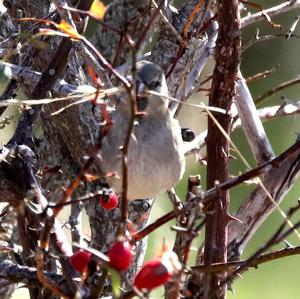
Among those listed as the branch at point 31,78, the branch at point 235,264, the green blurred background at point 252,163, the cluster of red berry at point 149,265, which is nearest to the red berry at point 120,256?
the cluster of red berry at point 149,265

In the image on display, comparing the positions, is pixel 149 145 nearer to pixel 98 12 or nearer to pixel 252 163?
pixel 98 12

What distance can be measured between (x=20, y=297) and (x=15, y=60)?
208 centimetres

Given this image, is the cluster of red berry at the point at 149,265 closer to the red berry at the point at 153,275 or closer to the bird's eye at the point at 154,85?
the red berry at the point at 153,275

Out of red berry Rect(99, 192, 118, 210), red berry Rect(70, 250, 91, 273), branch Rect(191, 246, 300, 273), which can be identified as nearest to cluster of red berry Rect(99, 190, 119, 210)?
red berry Rect(99, 192, 118, 210)

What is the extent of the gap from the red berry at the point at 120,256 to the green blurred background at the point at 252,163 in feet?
8.22

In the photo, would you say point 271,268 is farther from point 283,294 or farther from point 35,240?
point 35,240

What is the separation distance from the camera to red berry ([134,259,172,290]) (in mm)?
1016

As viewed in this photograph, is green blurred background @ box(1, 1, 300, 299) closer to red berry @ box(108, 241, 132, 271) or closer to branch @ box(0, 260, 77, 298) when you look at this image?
branch @ box(0, 260, 77, 298)

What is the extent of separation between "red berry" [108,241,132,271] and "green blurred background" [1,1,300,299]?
98.7 inches

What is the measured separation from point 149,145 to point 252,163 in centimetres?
321

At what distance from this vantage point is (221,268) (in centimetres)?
127

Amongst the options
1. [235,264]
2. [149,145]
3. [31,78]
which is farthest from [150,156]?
[235,264]

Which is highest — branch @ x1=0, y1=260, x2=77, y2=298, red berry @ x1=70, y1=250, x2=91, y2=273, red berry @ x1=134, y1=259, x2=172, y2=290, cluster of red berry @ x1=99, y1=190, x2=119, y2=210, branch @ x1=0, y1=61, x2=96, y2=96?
branch @ x1=0, y1=61, x2=96, y2=96

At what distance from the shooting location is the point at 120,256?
1020 mm
